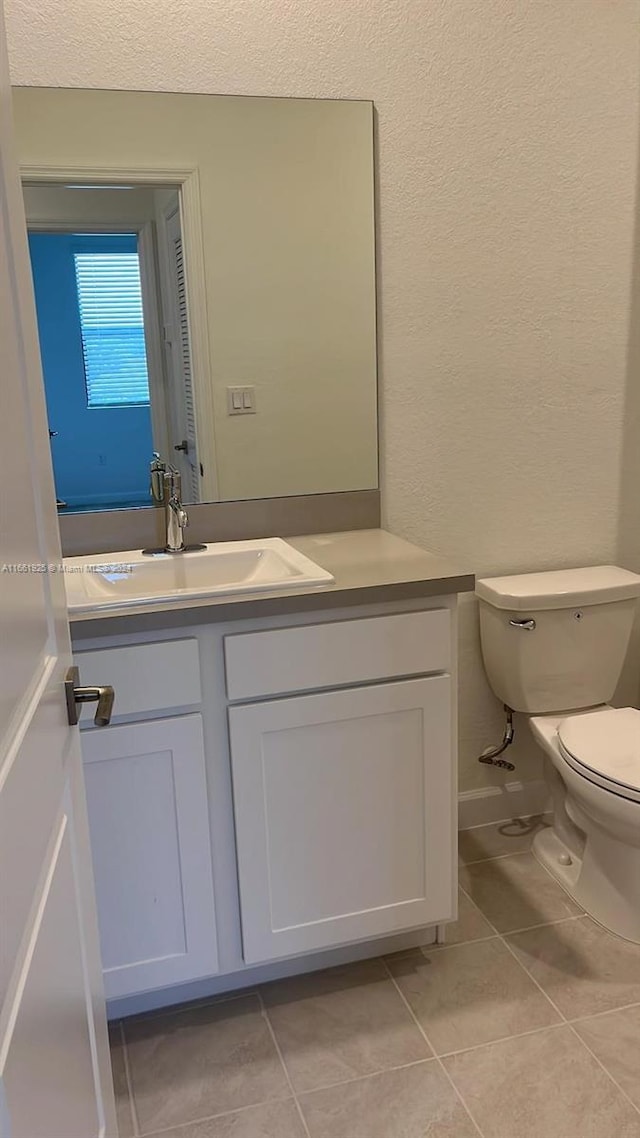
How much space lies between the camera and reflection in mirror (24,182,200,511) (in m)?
1.86

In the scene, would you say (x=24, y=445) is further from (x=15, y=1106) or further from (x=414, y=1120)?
(x=414, y=1120)

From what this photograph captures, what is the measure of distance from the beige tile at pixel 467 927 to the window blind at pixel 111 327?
1.39 meters

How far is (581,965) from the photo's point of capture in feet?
6.33

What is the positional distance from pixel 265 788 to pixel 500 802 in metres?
1.03

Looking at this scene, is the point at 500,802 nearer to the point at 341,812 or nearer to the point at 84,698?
the point at 341,812

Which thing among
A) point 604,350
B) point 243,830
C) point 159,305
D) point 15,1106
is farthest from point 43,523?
point 604,350

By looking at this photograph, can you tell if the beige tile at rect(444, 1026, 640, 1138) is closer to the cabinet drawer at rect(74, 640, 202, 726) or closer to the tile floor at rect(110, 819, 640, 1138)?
the tile floor at rect(110, 819, 640, 1138)

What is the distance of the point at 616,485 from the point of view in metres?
2.40

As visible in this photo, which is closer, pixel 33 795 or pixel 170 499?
pixel 33 795

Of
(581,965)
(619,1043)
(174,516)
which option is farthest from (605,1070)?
(174,516)

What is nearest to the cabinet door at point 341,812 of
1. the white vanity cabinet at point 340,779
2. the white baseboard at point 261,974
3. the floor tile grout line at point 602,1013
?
the white vanity cabinet at point 340,779

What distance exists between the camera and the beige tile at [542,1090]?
154 cm

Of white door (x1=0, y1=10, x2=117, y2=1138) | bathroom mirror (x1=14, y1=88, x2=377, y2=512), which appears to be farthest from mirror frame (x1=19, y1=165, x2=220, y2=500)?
white door (x1=0, y1=10, x2=117, y2=1138)

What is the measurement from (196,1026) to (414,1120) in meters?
0.48
